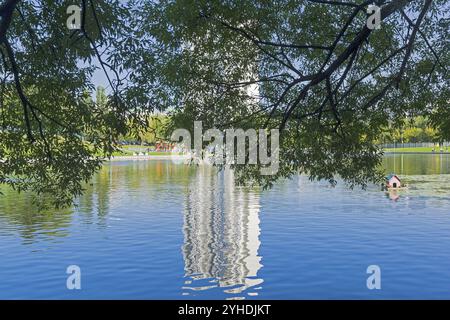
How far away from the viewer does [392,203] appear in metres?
47.7

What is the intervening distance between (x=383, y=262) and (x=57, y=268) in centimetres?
1516

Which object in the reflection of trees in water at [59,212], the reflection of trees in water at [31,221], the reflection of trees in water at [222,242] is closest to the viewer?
the reflection of trees in water at [222,242]

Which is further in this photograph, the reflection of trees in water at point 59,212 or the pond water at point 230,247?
the reflection of trees in water at point 59,212

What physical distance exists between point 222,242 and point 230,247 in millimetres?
1303

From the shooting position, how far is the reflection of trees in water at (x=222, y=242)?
82.1 ft

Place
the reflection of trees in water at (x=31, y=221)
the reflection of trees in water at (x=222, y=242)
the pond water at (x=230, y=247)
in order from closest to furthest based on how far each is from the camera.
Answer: the pond water at (x=230, y=247)
the reflection of trees in water at (x=222, y=242)
the reflection of trees in water at (x=31, y=221)

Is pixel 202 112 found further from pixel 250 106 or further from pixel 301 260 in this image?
pixel 301 260

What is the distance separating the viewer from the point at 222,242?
1316 inches

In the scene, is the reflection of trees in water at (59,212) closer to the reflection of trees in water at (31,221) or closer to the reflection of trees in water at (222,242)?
the reflection of trees in water at (31,221)

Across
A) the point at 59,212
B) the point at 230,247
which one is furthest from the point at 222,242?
the point at 59,212

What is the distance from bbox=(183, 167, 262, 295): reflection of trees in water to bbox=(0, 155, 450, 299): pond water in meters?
0.07

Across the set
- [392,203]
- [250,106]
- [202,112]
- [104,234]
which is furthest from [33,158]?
[392,203]

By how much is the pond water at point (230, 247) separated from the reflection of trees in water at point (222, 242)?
0.07 metres

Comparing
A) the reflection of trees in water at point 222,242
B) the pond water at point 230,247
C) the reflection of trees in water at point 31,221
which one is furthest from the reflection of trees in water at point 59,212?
the reflection of trees in water at point 222,242
